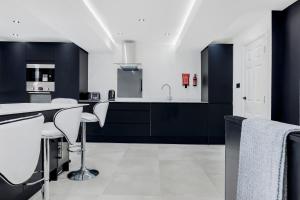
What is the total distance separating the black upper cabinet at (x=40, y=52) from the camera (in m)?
5.43

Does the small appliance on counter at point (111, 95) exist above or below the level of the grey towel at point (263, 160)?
above

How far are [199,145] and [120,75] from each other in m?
2.66

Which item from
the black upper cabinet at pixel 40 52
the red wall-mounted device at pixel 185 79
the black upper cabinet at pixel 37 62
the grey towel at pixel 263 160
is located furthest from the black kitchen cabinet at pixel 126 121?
the grey towel at pixel 263 160

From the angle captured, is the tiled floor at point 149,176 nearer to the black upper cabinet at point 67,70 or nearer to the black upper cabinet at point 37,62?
the black upper cabinet at point 67,70

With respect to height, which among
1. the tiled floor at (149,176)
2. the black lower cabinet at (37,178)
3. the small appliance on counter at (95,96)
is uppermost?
the small appliance on counter at (95,96)

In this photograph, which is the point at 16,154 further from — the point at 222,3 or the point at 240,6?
the point at 240,6

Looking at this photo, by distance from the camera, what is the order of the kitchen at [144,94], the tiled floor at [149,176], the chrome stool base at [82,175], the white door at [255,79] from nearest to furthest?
the kitchen at [144,94] → the tiled floor at [149,176] → the chrome stool base at [82,175] → the white door at [255,79]

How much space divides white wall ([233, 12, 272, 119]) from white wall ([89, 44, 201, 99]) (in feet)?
3.73

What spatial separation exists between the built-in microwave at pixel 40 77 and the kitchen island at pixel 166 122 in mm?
1140

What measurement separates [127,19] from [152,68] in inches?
82.2

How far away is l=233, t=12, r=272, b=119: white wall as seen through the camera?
11.7 ft

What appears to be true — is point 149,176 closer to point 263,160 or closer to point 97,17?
point 263,160

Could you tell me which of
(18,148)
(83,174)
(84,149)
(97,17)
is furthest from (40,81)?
(18,148)

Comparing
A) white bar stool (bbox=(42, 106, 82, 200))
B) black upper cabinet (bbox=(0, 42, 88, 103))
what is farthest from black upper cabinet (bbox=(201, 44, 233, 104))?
white bar stool (bbox=(42, 106, 82, 200))
